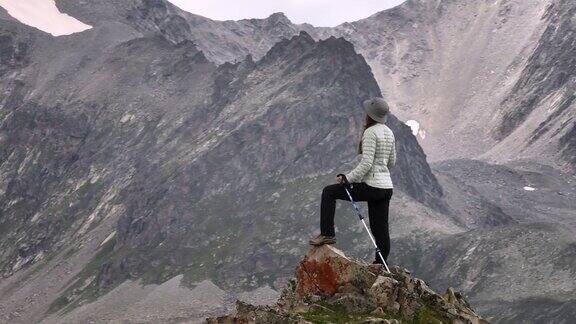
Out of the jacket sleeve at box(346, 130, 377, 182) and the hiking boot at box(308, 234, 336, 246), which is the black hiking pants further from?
the jacket sleeve at box(346, 130, 377, 182)

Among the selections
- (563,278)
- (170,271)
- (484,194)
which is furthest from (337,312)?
(484,194)

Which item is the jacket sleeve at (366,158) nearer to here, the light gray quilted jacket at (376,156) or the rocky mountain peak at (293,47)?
the light gray quilted jacket at (376,156)

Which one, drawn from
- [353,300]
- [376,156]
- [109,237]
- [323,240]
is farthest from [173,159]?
[353,300]

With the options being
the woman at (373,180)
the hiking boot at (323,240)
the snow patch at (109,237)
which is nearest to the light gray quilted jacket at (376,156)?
the woman at (373,180)

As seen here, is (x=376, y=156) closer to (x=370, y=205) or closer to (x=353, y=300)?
(x=370, y=205)

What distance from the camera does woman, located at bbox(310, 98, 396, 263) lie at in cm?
1686

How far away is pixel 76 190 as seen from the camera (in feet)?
545

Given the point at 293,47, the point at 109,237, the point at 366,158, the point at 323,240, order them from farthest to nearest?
the point at 293,47 → the point at 109,237 → the point at 323,240 → the point at 366,158

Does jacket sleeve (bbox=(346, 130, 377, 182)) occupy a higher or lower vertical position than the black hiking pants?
higher

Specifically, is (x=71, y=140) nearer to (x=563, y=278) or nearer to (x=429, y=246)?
(x=429, y=246)

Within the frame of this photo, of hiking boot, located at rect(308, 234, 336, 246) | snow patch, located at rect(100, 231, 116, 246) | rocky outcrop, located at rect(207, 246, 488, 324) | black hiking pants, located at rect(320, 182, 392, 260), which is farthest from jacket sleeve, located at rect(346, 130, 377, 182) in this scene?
snow patch, located at rect(100, 231, 116, 246)

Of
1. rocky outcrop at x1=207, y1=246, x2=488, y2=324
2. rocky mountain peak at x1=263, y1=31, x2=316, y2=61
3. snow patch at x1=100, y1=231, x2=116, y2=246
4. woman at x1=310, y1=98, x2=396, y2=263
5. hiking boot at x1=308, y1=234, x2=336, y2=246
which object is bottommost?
snow patch at x1=100, y1=231, x2=116, y2=246

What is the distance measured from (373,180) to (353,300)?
8.37 feet

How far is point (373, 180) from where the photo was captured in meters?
17.0
